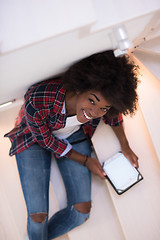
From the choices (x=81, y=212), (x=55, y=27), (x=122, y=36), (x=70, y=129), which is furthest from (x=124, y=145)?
(x=55, y=27)

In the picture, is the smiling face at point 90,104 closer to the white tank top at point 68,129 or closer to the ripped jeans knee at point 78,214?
the white tank top at point 68,129

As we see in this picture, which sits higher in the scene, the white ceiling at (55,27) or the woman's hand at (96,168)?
the white ceiling at (55,27)

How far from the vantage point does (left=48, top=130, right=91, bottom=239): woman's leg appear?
1341 mm

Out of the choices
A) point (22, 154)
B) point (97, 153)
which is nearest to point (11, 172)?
point (22, 154)

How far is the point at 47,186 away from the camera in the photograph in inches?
52.6

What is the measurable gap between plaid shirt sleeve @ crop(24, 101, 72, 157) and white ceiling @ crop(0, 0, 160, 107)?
271mm

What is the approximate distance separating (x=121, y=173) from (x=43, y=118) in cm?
51

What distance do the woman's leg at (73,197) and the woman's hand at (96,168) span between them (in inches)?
1.9

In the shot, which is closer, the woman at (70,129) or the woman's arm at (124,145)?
the woman at (70,129)

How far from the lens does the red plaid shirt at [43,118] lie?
1073mm

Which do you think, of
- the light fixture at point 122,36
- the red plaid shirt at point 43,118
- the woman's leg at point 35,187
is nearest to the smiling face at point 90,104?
the red plaid shirt at point 43,118

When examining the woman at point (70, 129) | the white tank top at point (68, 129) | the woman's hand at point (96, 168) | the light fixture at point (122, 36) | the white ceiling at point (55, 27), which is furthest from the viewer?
the woman's hand at point (96, 168)

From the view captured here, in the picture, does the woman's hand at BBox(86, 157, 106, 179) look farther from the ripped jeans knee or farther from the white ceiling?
the white ceiling

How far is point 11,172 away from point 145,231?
848mm
